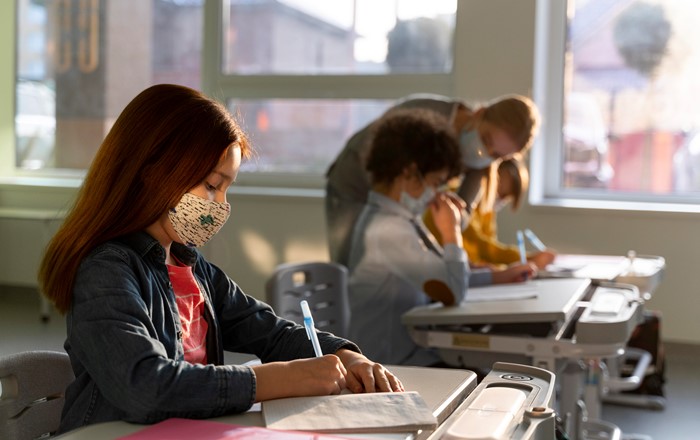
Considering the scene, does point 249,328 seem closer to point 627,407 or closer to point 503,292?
point 503,292

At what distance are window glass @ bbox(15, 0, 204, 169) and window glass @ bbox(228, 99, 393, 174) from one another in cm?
50

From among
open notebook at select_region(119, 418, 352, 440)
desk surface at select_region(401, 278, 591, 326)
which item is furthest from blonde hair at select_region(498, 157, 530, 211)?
open notebook at select_region(119, 418, 352, 440)

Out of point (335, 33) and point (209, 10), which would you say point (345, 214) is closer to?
point (335, 33)

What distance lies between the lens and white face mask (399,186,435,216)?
2619 mm

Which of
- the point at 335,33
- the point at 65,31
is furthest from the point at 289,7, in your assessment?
the point at 65,31

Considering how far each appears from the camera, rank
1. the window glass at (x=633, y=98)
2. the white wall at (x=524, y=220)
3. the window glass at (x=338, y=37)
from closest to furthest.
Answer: the white wall at (x=524, y=220) < the window glass at (x=633, y=98) < the window glass at (x=338, y=37)

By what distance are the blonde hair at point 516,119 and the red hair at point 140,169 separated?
1899 millimetres

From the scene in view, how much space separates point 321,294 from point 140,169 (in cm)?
115

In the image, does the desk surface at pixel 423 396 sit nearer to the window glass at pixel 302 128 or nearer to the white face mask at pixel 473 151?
the white face mask at pixel 473 151

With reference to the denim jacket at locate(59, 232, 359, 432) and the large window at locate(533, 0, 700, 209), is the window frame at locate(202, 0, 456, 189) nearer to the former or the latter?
the large window at locate(533, 0, 700, 209)

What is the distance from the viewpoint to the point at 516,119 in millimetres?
3066

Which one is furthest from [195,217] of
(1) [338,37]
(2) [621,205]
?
(1) [338,37]

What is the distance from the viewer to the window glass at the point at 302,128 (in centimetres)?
523

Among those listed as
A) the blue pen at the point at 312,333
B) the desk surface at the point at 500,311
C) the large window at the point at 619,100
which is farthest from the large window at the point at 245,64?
the blue pen at the point at 312,333
